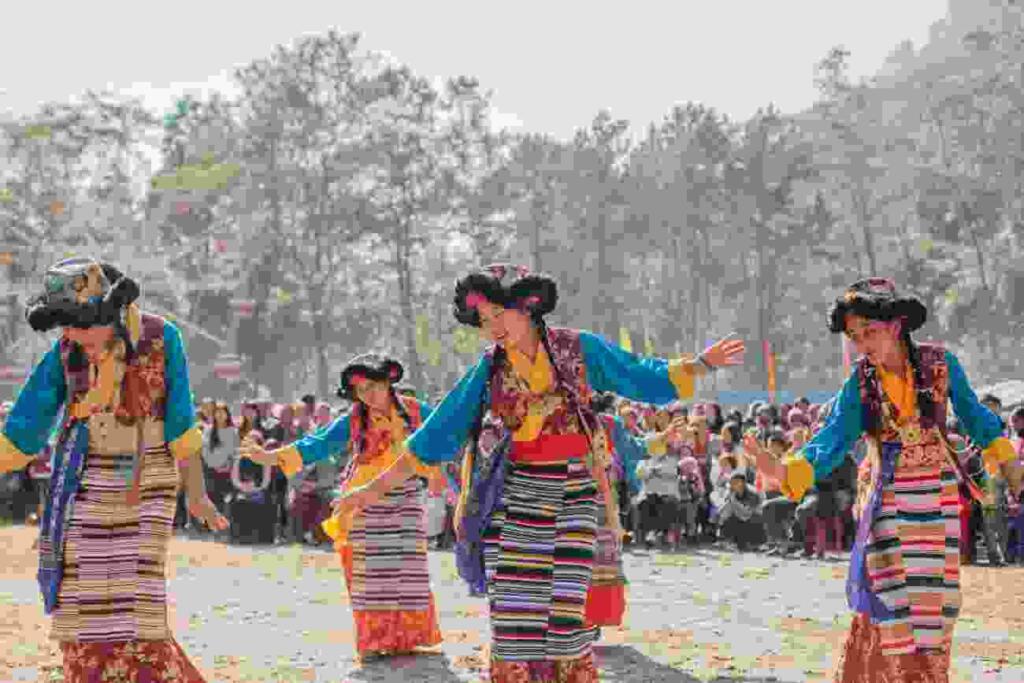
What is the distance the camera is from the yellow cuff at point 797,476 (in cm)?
624

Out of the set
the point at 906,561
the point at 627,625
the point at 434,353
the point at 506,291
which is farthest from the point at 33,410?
the point at 434,353

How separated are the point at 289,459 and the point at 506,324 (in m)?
2.74

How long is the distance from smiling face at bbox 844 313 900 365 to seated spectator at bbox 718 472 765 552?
1002 centimetres

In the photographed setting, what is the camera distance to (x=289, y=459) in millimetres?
8508

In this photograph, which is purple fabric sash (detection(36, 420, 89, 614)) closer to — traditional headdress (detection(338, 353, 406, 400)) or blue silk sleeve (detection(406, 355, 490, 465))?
blue silk sleeve (detection(406, 355, 490, 465))

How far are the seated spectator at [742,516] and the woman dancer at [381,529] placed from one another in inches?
294

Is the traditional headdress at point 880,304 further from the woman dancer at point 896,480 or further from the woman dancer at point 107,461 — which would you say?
the woman dancer at point 107,461

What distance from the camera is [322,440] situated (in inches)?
345

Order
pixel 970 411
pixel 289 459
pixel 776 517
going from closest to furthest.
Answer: pixel 970 411, pixel 289 459, pixel 776 517

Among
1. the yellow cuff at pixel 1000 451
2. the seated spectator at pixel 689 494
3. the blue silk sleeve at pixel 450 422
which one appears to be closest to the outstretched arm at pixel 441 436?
the blue silk sleeve at pixel 450 422

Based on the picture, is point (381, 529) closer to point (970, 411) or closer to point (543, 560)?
point (543, 560)

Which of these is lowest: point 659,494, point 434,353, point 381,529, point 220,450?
point 381,529

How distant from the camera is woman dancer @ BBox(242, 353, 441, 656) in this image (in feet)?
29.1

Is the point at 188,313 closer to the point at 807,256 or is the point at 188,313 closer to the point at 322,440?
the point at 807,256
